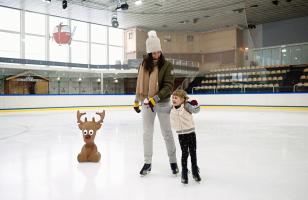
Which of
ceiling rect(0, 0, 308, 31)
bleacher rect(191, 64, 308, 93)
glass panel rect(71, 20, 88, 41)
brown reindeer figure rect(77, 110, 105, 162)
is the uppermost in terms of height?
ceiling rect(0, 0, 308, 31)

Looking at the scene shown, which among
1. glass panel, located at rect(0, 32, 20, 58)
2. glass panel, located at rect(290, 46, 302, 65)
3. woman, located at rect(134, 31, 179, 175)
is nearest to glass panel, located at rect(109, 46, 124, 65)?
glass panel, located at rect(0, 32, 20, 58)

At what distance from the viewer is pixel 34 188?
1.98m

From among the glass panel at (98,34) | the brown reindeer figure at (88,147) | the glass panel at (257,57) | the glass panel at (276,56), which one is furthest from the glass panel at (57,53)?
the brown reindeer figure at (88,147)

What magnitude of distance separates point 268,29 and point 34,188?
1851 centimetres

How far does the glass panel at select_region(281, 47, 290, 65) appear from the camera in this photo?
43.4ft

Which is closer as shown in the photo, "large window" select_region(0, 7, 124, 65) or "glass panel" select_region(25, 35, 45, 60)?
"large window" select_region(0, 7, 124, 65)

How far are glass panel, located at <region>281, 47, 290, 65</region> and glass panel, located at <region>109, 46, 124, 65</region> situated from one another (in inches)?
423

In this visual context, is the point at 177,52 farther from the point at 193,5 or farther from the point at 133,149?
the point at 133,149

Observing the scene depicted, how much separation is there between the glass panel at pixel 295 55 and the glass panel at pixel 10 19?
578 inches

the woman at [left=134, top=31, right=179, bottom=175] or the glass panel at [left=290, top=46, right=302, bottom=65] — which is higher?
the glass panel at [left=290, top=46, right=302, bottom=65]

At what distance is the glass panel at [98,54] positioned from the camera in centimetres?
1889

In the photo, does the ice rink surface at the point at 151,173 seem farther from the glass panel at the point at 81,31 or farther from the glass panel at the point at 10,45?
the glass panel at the point at 81,31

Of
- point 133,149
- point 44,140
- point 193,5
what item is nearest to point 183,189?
point 133,149

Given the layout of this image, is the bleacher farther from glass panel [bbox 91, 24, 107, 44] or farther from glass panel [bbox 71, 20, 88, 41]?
glass panel [bbox 71, 20, 88, 41]
